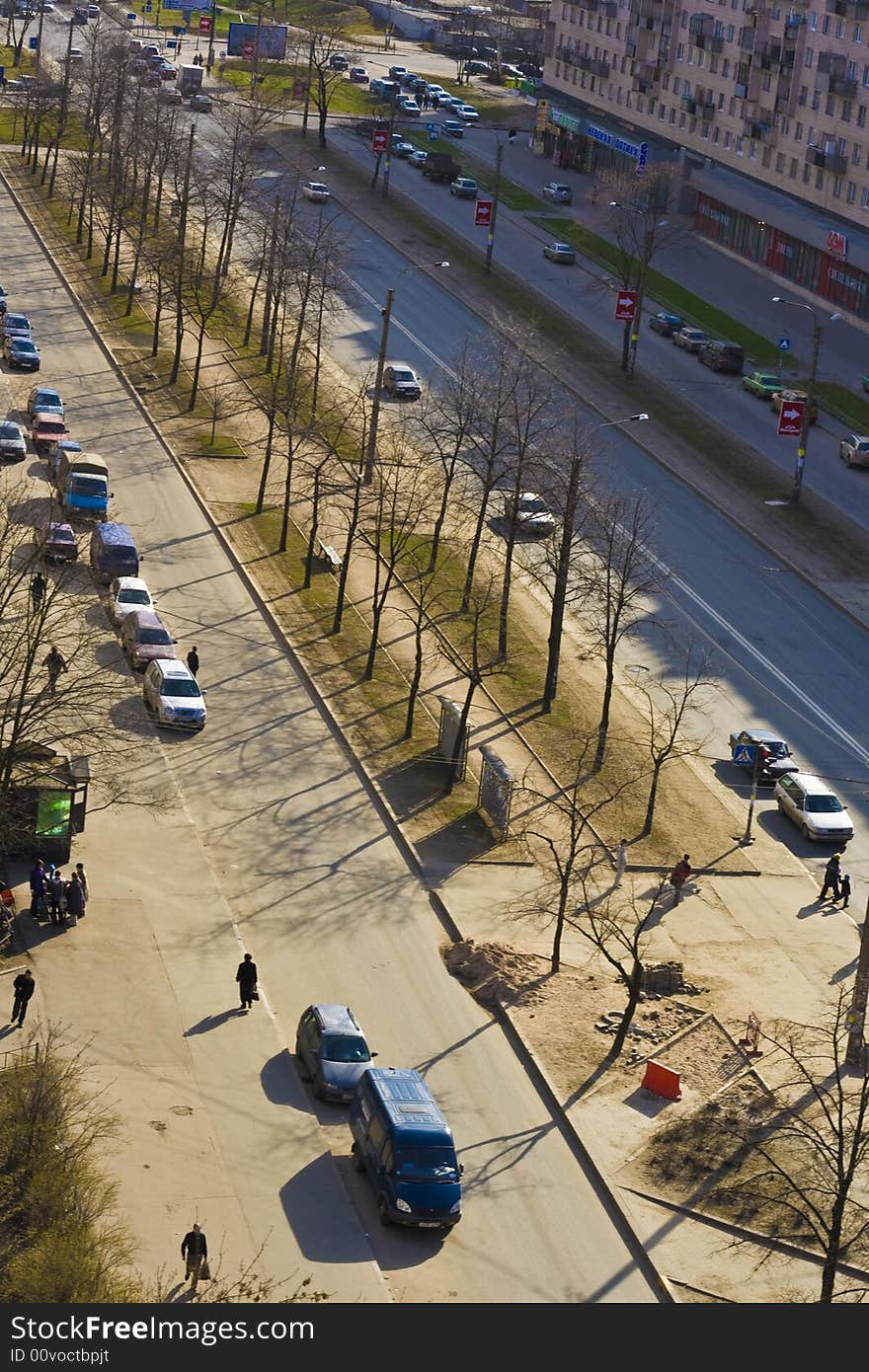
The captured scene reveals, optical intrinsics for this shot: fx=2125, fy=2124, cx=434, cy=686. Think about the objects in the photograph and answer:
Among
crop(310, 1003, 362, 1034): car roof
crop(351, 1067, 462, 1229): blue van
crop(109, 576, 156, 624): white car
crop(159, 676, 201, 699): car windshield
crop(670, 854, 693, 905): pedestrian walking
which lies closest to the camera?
crop(351, 1067, 462, 1229): blue van

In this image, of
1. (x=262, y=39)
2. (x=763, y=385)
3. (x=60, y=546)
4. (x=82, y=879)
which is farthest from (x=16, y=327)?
(x=262, y=39)

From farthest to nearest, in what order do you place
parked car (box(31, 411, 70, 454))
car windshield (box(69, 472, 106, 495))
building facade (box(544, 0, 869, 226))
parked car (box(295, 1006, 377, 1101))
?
building facade (box(544, 0, 869, 226)) < parked car (box(31, 411, 70, 454)) < car windshield (box(69, 472, 106, 495)) < parked car (box(295, 1006, 377, 1101))

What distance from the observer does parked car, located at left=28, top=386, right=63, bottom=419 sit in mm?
90312

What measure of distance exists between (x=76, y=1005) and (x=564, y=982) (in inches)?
512

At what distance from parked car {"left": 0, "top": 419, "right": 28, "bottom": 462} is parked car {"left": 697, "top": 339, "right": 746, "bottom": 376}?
3812cm

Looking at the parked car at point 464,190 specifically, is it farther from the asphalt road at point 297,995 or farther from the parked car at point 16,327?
the asphalt road at point 297,995

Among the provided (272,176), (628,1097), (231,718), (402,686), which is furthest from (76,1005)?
(272,176)

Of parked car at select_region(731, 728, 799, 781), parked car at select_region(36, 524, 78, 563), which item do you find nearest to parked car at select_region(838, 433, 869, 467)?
parked car at select_region(731, 728, 799, 781)

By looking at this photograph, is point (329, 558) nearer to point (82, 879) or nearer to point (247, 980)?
point (82, 879)

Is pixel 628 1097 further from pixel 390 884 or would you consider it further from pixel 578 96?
pixel 578 96

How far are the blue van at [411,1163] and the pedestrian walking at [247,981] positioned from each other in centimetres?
667

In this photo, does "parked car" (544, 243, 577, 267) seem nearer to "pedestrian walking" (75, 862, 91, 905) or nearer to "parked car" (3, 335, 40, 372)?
"parked car" (3, 335, 40, 372)

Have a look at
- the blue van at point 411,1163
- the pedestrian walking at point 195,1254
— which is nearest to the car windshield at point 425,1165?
the blue van at point 411,1163

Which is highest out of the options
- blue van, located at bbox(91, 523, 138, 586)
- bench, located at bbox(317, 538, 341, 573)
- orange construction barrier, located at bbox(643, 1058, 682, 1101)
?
blue van, located at bbox(91, 523, 138, 586)
